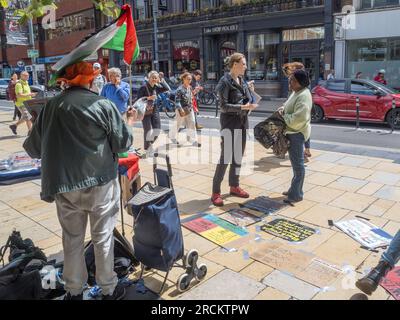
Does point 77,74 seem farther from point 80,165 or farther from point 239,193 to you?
point 239,193

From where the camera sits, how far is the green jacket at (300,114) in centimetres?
510

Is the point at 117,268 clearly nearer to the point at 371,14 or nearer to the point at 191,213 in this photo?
the point at 191,213

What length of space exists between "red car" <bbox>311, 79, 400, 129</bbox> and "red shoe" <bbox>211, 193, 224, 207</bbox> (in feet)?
27.7

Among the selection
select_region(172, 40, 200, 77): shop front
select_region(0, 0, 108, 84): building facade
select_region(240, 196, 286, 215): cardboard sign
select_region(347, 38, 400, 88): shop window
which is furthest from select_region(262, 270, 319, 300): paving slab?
select_region(0, 0, 108, 84): building facade

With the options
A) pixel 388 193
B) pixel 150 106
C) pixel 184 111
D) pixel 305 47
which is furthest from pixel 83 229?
pixel 305 47

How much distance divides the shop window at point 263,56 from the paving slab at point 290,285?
20946 mm

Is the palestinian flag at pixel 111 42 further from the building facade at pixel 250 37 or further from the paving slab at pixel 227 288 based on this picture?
the building facade at pixel 250 37

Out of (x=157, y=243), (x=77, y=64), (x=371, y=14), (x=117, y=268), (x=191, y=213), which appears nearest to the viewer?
(x=77, y=64)

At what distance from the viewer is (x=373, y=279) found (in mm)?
3016

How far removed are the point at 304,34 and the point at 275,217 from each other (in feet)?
63.3

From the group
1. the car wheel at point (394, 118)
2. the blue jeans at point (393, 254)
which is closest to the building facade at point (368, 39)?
the car wheel at point (394, 118)
